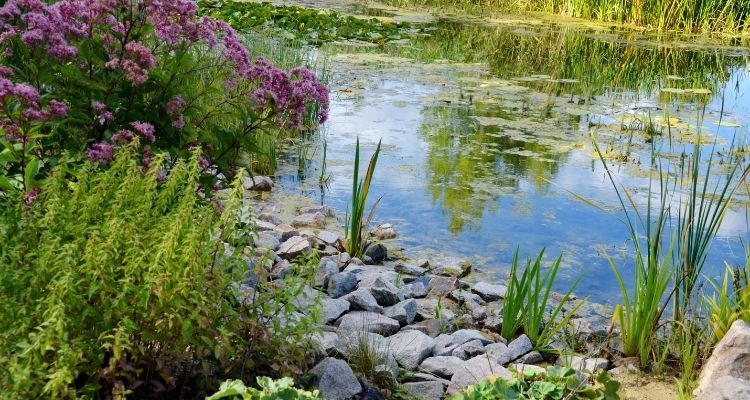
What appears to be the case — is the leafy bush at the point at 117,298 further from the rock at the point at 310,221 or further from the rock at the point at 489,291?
the rock at the point at 310,221

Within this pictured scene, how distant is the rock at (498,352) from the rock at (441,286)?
0.76m

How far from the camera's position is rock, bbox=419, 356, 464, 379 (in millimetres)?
3266

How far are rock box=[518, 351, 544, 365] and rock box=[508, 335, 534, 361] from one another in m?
0.02

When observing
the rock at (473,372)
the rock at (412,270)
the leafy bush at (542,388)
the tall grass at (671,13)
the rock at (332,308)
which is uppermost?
the tall grass at (671,13)

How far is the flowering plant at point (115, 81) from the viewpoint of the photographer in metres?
→ 3.02

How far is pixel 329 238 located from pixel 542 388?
2.30m

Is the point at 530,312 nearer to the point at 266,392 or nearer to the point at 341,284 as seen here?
the point at 341,284

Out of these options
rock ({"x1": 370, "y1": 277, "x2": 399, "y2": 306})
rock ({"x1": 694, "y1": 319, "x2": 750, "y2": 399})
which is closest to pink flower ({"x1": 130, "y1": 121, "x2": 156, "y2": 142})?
rock ({"x1": 370, "y1": 277, "x2": 399, "y2": 306})

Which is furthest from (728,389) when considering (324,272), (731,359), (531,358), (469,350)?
(324,272)

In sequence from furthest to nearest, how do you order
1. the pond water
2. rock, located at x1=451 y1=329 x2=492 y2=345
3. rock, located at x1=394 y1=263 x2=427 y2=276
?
the pond water → rock, located at x1=394 y1=263 x2=427 y2=276 → rock, located at x1=451 y1=329 x2=492 y2=345

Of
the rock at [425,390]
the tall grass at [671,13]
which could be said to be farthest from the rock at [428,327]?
the tall grass at [671,13]

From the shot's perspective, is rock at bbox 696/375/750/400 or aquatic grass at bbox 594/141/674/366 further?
aquatic grass at bbox 594/141/674/366

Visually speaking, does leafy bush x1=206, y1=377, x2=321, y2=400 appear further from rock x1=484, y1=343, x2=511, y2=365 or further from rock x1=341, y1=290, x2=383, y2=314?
rock x1=341, y1=290, x2=383, y2=314

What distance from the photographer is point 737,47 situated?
41.5 feet
